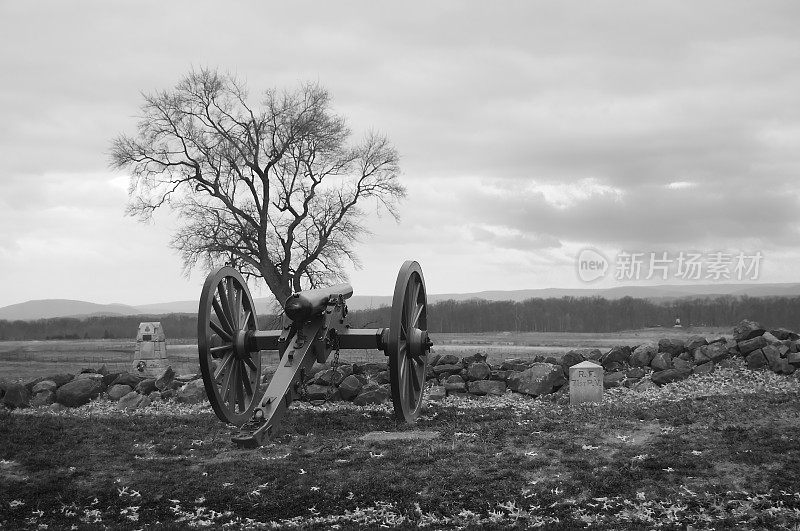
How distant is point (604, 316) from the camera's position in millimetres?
43094

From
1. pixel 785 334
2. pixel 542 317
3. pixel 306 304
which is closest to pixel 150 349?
pixel 306 304

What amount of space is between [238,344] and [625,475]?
511 centimetres

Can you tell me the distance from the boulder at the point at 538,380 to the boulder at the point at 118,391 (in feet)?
26.1

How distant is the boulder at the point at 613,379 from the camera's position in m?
15.5

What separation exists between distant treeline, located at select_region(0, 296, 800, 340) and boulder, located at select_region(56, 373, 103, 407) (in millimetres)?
24216

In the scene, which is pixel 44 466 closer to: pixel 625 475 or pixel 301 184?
pixel 625 475

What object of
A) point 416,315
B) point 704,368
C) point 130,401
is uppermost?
point 416,315

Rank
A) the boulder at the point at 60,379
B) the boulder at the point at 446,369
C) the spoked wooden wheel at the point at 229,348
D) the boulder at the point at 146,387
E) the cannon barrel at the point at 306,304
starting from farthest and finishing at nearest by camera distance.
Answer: the boulder at the point at 60,379 < the boulder at the point at 146,387 < the boulder at the point at 446,369 < the cannon barrel at the point at 306,304 < the spoked wooden wheel at the point at 229,348

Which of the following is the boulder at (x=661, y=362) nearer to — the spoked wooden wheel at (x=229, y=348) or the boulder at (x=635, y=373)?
the boulder at (x=635, y=373)

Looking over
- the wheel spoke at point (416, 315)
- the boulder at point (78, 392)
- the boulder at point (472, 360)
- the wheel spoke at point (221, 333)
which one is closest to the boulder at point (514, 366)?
the boulder at point (472, 360)

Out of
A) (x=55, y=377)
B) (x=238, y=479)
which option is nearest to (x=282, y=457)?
(x=238, y=479)

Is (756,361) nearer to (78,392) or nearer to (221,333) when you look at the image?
(221,333)

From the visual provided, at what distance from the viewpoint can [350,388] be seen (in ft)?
47.1

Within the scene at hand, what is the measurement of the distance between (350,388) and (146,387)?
4947mm
